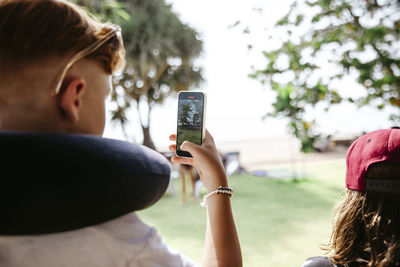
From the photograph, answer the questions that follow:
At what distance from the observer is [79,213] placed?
559mm

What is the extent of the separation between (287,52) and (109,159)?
3.70 metres

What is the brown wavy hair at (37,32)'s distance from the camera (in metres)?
0.60

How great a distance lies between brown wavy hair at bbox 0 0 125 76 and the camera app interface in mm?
570

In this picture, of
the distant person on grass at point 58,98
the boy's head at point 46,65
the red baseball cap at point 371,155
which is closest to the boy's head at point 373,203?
the red baseball cap at point 371,155

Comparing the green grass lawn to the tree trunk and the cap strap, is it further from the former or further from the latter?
the tree trunk

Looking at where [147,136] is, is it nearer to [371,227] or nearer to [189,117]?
[189,117]

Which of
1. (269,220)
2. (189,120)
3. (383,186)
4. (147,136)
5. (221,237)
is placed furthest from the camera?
(147,136)

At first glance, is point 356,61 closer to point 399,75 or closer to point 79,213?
point 399,75

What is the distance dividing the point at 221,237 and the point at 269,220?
4607mm

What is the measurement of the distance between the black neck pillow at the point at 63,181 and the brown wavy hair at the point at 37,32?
0.16 meters

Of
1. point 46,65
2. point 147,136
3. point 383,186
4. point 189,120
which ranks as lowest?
point 147,136

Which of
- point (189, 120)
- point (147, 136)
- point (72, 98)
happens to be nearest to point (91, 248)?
point (72, 98)

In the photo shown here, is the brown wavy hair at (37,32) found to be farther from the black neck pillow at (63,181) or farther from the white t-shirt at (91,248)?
the white t-shirt at (91,248)

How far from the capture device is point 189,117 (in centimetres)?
125
